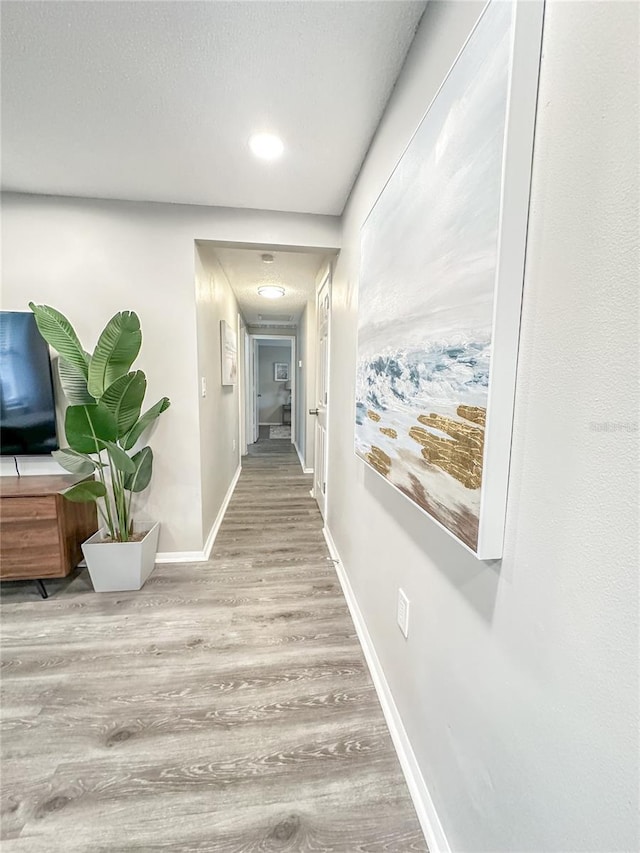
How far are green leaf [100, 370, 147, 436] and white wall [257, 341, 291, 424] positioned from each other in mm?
6779

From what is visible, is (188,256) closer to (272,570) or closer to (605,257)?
(272,570)

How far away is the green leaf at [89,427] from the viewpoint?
1.73m

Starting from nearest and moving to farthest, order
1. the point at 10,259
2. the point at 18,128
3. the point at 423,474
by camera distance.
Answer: the point at 423,474 < the point at 18,128 < the point at 10,259

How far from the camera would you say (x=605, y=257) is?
488 mm

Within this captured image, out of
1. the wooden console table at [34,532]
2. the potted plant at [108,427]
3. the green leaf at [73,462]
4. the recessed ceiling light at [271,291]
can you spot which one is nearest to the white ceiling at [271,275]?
the recessed ceiling light at [271,291]

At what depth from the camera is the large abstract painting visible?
2.03 ft

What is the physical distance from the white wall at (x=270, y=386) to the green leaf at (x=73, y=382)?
6763 millimetres

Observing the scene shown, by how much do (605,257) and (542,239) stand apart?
141 millimetres

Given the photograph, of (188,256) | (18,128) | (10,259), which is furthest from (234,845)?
(10,259)

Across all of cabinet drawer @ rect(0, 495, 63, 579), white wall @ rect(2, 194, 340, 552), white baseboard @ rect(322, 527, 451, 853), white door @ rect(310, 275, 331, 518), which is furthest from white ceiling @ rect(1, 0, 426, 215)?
white baseboard @ rect(322, 527, 451, 853)

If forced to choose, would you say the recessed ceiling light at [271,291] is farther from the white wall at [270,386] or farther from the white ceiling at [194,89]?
the white wall at [270,386]

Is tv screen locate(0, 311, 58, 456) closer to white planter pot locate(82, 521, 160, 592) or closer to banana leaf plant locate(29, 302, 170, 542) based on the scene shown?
banana leaf plant locate(29, 302, 170, 542)

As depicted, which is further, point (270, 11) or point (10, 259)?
point (10, 259)

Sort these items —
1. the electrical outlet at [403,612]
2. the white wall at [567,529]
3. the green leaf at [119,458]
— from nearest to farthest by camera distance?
the white wall at [567,529] → the electrical outlet at [403,612] → the green leaf at [119,458]
